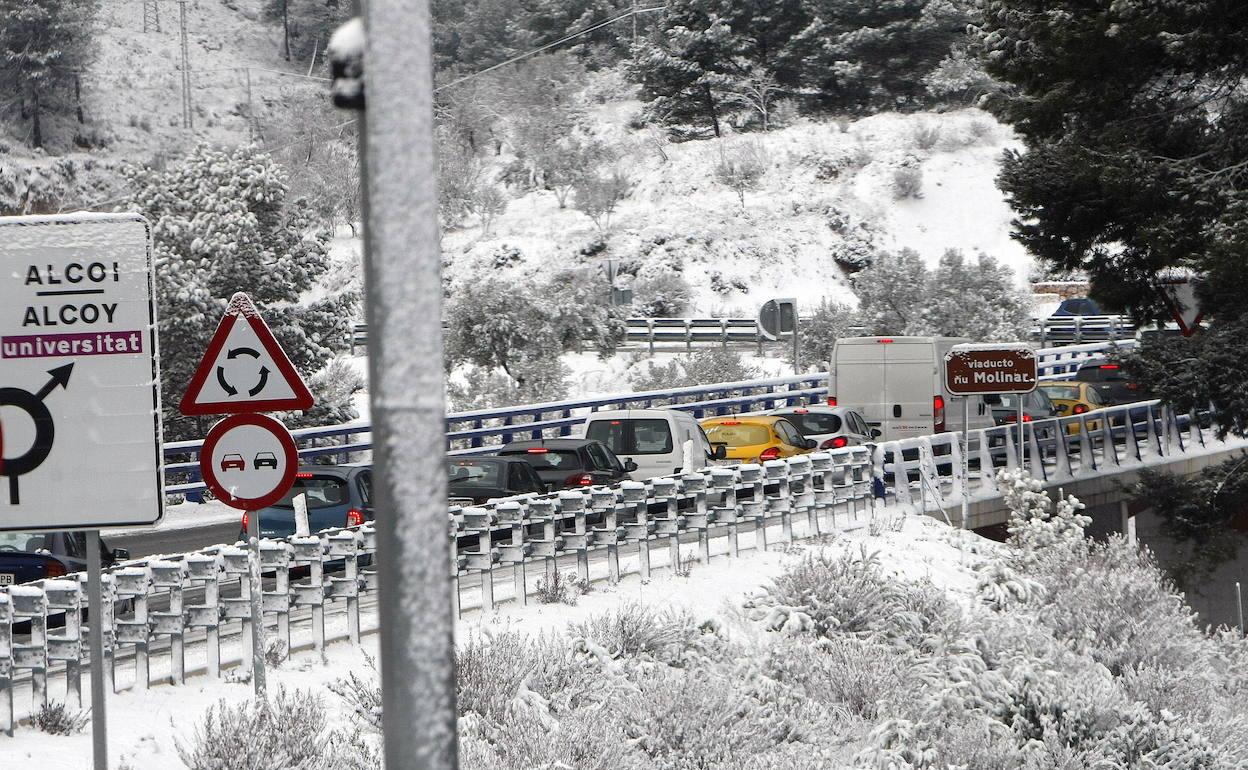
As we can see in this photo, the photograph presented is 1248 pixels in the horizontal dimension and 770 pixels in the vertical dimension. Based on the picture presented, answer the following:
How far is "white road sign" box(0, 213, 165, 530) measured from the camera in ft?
19.0

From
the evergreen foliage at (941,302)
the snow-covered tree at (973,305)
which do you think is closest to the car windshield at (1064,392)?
the snow-covered tree at (973,305)

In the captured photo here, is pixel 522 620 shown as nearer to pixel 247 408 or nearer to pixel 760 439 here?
pixel 247 408

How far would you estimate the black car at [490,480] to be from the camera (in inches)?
743

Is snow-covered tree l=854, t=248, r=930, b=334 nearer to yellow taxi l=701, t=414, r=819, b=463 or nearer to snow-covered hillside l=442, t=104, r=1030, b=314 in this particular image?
snow-covered hillside l=442, t=104, r=1030, b=314

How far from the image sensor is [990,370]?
816 inches

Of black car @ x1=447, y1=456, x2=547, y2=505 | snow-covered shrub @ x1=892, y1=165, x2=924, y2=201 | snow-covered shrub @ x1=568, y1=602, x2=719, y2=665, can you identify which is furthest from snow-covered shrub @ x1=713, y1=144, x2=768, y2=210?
snow-covered shrub @ x1=568, y1=602, x2=719, y2=665

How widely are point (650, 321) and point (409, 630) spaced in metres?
51.9

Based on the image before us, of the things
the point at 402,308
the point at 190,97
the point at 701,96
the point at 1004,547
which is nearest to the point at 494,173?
the point at 701,96

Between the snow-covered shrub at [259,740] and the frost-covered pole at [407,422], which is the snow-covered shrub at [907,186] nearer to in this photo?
the snow-covered shrub at [259,740]

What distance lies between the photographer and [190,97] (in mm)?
118688

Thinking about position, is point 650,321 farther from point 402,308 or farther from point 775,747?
A: point 402,308

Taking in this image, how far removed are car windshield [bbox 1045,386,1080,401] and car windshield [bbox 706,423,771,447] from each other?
9125 mm

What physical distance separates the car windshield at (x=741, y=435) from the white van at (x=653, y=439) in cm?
98

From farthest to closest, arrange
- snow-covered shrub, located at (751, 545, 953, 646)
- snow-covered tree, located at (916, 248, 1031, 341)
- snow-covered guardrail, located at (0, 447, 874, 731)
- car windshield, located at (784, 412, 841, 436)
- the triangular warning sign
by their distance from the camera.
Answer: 1. snow-covered tree, located at (916, 248, 1031, 341)
2. car windshield, located at (784, 412, 841, 436)
3. snow-covered shrub, located at (751, 545, 953, 646)
4. snow-covered guardrail, located at (0, 447, 874, 731)
5. the triangular warning sign
